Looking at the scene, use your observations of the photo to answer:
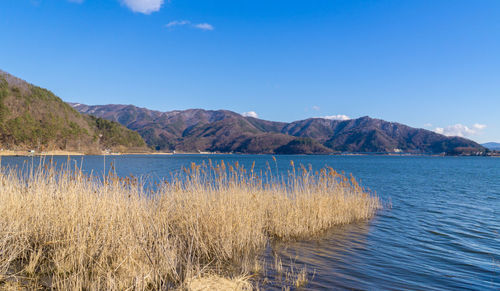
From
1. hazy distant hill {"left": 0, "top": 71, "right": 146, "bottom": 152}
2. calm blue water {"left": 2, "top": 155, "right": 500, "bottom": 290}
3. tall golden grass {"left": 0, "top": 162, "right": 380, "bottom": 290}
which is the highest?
hazy distant hill {"left": 0, "top": 71, "right": 146, "bottom": 152}

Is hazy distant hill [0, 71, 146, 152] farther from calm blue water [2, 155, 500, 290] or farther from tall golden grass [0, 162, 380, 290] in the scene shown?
calm blue water [2, 155, 500, 290]

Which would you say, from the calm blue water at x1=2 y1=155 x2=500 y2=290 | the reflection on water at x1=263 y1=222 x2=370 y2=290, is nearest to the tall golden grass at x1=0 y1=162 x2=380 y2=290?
the reflection on water at x1=263 y1=222 x2=370 y2=290

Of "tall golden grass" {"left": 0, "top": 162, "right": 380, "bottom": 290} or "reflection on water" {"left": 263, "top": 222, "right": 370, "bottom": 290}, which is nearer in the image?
"tall golden grass" {"left": 0, "top": 162, "right": 380, "bottom": 290}

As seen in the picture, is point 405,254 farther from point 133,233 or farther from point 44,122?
point 44,122

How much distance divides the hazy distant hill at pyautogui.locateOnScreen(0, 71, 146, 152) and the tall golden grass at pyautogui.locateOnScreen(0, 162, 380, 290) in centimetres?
7840

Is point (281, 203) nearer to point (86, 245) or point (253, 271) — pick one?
point (253, 271)

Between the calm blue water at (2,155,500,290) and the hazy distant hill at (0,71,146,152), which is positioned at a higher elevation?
the hazy distant hill at (0,71,146,152)

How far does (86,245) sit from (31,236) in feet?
5.90

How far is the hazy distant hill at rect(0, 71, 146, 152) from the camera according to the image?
78312mm

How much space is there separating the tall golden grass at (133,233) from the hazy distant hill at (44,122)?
7840 cm

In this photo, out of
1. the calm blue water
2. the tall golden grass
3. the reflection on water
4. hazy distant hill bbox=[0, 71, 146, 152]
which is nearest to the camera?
the tall golden grass

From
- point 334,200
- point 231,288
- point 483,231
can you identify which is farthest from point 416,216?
point 231,288

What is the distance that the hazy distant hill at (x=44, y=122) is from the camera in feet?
257

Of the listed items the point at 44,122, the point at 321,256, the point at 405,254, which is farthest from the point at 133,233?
the point at 44,122
